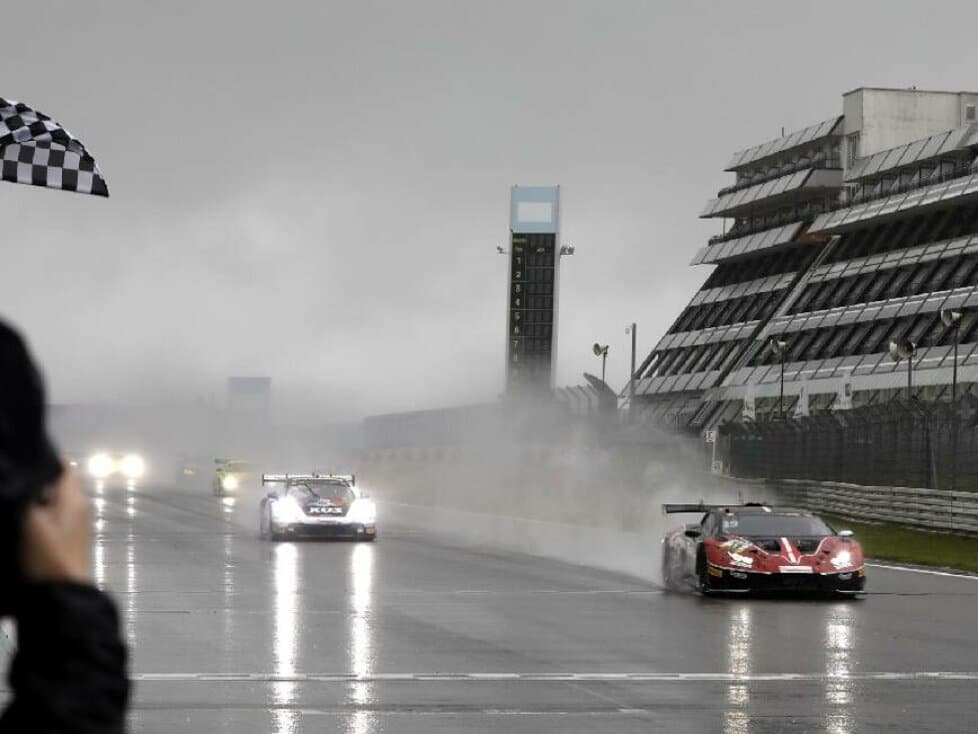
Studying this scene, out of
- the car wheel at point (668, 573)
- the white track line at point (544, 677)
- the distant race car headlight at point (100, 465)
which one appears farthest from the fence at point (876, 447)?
the distant race car headlight at point (100, 465)

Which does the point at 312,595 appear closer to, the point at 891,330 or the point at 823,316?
the point at 891,330

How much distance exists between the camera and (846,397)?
59094 millimetres

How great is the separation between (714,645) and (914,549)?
1891 cm

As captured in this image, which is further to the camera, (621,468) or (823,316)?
(823,316)

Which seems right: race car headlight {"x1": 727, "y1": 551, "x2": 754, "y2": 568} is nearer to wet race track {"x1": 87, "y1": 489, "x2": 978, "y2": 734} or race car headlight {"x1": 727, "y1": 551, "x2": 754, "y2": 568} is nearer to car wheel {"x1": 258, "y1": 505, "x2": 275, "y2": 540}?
wet race track {"x1": 87, "y1": 489, "x2": 978, "y2": 734}

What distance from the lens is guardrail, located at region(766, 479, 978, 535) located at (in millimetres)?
36000

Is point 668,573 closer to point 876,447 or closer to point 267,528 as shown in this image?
point 267,528

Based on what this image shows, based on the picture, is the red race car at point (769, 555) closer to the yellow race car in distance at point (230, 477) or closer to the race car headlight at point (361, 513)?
the race car headlight at point (361, 513)

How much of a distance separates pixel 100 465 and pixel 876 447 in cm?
6661

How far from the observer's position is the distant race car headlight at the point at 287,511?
34.2m

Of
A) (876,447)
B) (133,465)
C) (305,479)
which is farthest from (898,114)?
(305,479)

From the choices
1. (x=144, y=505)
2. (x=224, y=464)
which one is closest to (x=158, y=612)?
(x=144, y=505)

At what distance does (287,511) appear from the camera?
34.3 meters

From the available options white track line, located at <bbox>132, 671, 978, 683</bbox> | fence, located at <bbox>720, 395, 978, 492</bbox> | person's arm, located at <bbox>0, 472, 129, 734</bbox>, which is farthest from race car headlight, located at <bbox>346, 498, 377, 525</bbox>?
person's arm, located at <bbox>0, 472, 129, 734</bbox>
